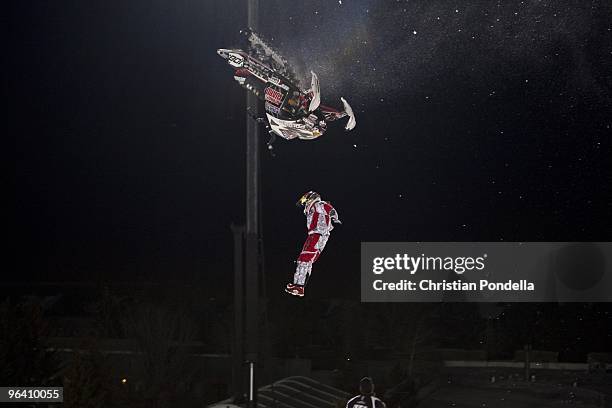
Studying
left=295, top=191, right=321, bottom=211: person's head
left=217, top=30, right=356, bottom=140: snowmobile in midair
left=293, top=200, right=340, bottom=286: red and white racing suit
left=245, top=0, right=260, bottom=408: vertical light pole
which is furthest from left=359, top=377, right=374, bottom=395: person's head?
left=295, top=191, right=321, bottom=211: person's head

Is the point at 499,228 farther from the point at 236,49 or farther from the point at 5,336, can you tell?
the point at 5,336

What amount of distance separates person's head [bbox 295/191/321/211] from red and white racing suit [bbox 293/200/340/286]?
5 cm

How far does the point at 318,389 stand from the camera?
19469 mm

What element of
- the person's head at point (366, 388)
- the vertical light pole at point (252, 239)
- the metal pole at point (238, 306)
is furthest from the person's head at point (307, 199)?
the person's head at point (366, 388)

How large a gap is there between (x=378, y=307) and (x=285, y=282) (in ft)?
34.3

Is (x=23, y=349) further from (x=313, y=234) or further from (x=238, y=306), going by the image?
(x=313, y=234)

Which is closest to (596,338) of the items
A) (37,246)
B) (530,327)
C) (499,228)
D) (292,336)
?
(530,327)

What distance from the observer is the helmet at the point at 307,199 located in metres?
12.7

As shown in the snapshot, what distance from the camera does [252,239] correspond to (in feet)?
33.7

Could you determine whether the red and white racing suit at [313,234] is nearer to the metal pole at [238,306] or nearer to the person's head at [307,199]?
the person's head at [307,199]

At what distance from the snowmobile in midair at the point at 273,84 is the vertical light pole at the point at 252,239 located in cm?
19

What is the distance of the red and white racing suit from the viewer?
12.7m

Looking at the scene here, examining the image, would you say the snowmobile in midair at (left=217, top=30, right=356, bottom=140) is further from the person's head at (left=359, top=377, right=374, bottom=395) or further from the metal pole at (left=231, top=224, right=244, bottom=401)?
the person's head at (left=359, top=377, right=374, bottom=395)

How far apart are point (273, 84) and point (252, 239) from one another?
2.11 metres
